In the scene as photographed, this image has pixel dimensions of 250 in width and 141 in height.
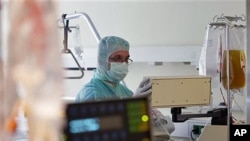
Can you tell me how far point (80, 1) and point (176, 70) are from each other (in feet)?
4.11

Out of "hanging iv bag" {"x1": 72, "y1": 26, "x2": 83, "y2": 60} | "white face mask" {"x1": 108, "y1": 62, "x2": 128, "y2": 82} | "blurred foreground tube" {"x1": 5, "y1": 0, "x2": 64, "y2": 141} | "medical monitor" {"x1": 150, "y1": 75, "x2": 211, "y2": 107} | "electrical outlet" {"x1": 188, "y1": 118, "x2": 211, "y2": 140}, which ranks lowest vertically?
"electrical outlet" {"x1": 188, "y1": 118, "x2": 211, "y2": 140}

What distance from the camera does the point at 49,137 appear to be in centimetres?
35

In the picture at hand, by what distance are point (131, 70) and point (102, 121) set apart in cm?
323

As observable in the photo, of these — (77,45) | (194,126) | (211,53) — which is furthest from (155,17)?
(194,126)

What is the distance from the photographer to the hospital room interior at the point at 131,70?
1.12ft

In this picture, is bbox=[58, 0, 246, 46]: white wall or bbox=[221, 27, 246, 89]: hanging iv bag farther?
bbox=[58, 0, 246, 46]: white wall

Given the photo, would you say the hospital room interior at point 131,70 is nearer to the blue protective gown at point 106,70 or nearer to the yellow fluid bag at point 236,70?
the yellow fluid bag at point 236,70

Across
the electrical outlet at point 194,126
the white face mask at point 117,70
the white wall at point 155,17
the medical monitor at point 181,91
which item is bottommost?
the electrical outlet at point 194,126

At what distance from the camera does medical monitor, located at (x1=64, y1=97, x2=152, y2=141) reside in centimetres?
65

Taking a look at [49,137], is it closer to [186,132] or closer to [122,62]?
[122,62]

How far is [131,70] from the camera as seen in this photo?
12.7ft

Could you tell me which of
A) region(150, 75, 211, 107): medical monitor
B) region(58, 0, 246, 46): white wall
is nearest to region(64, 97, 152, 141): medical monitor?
region(150, 75, 211, 107): medical monitor

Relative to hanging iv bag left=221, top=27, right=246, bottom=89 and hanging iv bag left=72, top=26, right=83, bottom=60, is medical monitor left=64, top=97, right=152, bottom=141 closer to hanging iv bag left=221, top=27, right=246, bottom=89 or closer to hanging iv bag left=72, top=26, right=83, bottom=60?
hanging iv bag left=221, top=27, right=246, bottom=89

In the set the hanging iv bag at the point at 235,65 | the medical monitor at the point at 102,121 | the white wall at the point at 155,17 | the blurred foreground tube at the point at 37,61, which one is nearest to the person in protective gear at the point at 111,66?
the hanging iv bag at the point at 235,65
